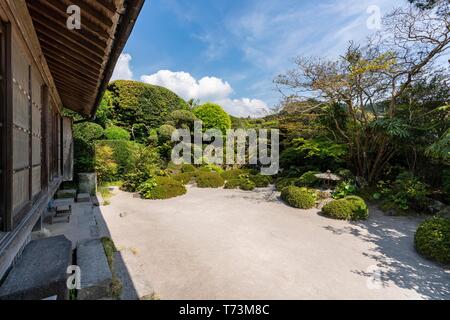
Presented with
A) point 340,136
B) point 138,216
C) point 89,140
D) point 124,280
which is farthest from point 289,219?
point 89,140

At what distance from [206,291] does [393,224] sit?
5.84 m

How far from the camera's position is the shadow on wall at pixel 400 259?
335cm

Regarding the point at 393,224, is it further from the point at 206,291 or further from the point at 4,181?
the point at 4,181

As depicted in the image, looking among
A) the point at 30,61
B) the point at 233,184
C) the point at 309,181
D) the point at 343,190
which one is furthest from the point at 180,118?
the point at 30,61

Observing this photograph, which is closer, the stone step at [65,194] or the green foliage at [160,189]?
the stone step at [65,194]

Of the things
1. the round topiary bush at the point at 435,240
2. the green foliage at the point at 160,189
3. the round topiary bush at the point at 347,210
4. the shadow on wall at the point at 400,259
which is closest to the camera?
the shadow on wall at the point at 400,259

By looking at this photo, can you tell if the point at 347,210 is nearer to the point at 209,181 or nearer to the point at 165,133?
the point at 209,181

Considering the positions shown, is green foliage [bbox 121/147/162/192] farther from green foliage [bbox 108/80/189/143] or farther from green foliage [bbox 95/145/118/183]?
green foliage [bbox 108/80/189/143]

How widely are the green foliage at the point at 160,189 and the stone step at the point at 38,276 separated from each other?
19.6 feet

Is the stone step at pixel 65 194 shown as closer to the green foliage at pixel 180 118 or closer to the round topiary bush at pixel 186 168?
the round topiary bush at pixel 186 168

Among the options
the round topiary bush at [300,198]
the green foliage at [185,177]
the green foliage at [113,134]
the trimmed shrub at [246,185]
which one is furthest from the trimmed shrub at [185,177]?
the round topiary bush at [300,198]

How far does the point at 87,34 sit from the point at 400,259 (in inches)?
231

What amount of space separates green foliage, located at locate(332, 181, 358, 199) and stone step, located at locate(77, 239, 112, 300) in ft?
24.9

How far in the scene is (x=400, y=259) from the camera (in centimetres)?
416
